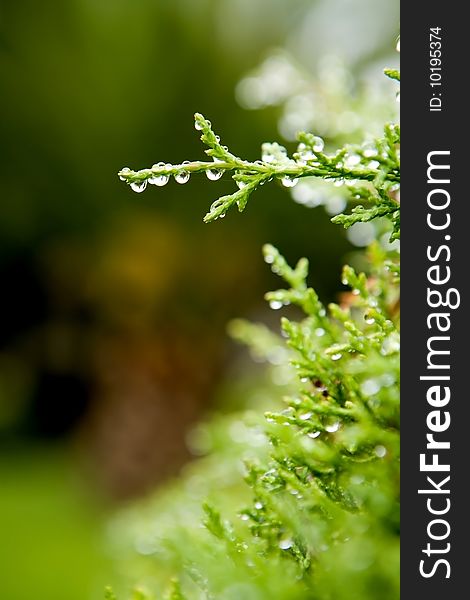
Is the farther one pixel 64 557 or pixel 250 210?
pixel 250 210

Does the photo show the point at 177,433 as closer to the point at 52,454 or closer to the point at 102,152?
the point at 52,454

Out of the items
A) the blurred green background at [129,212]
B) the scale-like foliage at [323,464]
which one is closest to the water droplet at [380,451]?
the scale-like foliage at [323,464]

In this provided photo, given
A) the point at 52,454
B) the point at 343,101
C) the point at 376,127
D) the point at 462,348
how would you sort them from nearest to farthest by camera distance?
the point at 462,348, the point at 376,127, the point at 343,101, the point at 52,454

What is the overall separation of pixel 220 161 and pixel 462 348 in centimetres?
21

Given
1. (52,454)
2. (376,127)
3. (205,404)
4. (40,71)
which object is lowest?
(376,127)

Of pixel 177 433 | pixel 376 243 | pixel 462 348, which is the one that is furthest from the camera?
pixel 177 433

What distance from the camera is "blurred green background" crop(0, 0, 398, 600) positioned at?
3.95m

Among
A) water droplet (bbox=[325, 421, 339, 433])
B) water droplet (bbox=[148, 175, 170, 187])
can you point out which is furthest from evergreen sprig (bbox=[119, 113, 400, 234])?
water droplet (bbox=[325, 421, 339, 433])

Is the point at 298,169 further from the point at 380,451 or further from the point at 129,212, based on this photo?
the point at 129,212

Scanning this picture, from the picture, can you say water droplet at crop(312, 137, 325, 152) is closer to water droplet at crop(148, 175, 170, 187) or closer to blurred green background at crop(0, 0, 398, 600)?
water droplet at crop(148, 175, 170, 187)

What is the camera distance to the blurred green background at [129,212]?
3951 millimetres

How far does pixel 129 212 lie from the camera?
13.9 ft

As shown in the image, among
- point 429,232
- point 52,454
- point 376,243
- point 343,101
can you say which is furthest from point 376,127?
point 52,454

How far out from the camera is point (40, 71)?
13.8 feet
